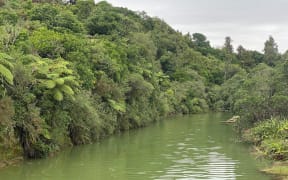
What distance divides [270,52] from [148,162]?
8804cm

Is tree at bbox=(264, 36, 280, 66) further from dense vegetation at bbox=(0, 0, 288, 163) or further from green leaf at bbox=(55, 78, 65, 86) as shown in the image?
green leaf at bbox=(55, 78, 65, 86)

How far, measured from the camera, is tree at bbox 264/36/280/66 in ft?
349

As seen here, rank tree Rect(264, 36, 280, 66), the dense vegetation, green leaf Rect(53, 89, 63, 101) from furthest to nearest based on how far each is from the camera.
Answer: tree Rect(264, 36, 280, 66), green leaf Rect(53, 89, 63, 101), the dense vegetation

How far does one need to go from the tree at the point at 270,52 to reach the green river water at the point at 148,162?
72382mm

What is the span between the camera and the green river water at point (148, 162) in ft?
70.9

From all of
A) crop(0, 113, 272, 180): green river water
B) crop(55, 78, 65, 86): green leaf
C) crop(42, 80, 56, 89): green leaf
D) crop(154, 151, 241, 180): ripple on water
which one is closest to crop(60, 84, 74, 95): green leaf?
crop(55, 78, 65, 86): green leaf

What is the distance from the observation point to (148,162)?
2573 centimetres

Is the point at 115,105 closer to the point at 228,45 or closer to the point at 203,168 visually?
the point at 203,168

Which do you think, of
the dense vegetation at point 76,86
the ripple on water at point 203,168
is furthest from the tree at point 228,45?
the ripple on water at point 203,168

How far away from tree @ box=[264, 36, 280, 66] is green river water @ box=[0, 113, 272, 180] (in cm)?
7238

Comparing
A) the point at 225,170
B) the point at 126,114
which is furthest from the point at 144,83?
the point at 225,170

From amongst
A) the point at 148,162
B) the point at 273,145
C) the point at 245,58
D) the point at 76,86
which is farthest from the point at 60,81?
the point at 245,58

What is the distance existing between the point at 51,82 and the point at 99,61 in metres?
13.6

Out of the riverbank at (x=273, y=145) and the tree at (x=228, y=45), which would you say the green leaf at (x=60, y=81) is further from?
the tree at (x=228, y=45)
